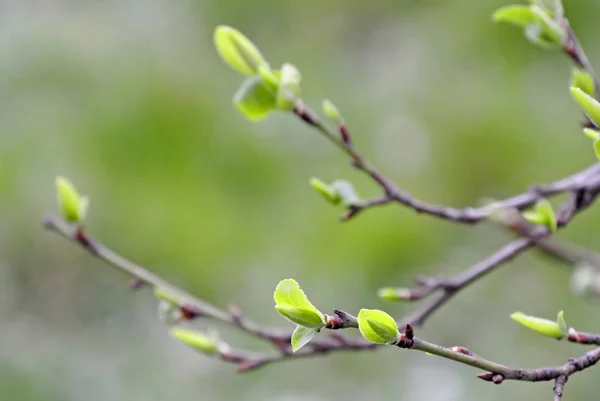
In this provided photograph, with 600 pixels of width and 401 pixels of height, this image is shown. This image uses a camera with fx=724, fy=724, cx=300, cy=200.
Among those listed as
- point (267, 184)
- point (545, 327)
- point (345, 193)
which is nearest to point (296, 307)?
point (545, 327)

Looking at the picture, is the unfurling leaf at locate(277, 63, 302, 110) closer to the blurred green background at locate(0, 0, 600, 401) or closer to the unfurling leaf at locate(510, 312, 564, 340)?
the unfurling leaf at locate(510, 312, 564, 340)

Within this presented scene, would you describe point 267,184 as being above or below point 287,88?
below

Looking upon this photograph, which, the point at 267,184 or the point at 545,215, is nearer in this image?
the point at 545,215

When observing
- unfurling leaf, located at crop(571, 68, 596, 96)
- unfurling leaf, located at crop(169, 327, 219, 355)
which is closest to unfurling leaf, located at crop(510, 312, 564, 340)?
unfurling leaf, located at crop(571, 68, 596, 96)

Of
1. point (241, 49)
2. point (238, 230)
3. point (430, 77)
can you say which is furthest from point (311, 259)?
point (241, 49)

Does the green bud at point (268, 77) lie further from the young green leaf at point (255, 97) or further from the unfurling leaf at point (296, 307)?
the unfurling leaf at point (296, 307)

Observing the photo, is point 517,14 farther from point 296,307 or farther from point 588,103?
point 296,307

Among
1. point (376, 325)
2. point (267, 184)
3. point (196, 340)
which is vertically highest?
point (376, 325)

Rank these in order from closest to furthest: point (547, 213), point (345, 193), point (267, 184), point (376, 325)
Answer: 1. point (376, 325)
2. point (547, 213)
3. point (345, 193)
4. point (267, 184)
